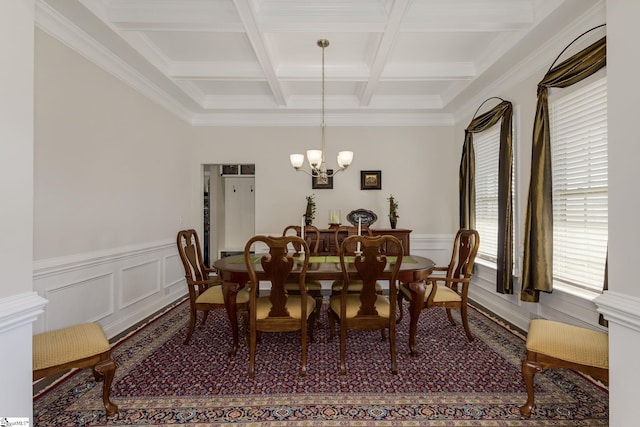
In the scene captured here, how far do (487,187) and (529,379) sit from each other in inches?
108

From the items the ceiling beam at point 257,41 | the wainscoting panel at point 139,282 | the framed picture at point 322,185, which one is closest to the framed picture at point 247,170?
the framed picture at point 322,185

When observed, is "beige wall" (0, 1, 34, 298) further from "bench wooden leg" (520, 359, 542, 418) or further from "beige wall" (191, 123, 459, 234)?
"beige wall" (191, 123, 459, 234)

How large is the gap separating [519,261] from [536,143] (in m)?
1.27

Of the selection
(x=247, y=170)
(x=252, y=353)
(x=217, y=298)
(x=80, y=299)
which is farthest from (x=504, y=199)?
(x=247, y=170)

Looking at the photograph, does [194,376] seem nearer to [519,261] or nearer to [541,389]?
[541,389]

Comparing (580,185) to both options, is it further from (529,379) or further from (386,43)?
(386,43)

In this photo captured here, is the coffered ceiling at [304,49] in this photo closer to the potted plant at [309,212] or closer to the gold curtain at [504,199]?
the gold curtain at [504,199]

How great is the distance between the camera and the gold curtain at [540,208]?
2826 mm

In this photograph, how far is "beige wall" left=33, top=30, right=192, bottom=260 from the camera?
2.46 m

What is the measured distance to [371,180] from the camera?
5.09 metres

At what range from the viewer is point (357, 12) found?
271 cm

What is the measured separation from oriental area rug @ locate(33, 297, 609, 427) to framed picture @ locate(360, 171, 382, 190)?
2610 millimetres

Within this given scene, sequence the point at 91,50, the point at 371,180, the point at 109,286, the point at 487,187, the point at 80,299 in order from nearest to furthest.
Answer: the point at 80,299 < the point at 91,50 < the point at 109,286 < the point at 487,187 < the point at 371,180

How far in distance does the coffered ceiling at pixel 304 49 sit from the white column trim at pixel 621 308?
2.29m
